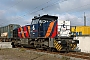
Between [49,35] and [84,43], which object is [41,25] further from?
[84,43]

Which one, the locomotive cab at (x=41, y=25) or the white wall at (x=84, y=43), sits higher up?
the locomotive cab at (x=41, y=25)

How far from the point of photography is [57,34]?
15523 millimetres

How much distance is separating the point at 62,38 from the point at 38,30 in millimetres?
3372

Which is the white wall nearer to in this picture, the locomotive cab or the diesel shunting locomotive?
the diesel shunting locomotive

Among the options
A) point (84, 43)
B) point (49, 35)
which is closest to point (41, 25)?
point (49, 35)

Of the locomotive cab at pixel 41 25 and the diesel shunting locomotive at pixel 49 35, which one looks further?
the locomotive cab at pixel 41 25

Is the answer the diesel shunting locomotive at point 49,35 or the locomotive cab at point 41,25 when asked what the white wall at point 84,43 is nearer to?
the diesel shunting locomotive at point 49,35

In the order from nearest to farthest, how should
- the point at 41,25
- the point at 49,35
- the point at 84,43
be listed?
the point at 49,35 < the point at 84,43 < the point at 41,25

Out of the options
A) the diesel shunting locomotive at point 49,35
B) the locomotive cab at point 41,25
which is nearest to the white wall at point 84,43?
the diesel shunting locomotive at point 49,35

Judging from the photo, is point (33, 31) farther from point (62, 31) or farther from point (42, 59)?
point (42, 59)

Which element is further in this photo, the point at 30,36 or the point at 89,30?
the point at 89,30

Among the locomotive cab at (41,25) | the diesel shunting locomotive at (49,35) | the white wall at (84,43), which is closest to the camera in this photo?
the diesel shunting locomotive at (49,35)

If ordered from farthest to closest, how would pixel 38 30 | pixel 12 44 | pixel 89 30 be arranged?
1. pixel 89 30
2. pixel 12 44
3. pixel 38 30

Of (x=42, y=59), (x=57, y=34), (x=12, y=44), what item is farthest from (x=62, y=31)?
(x=12, y=44)
